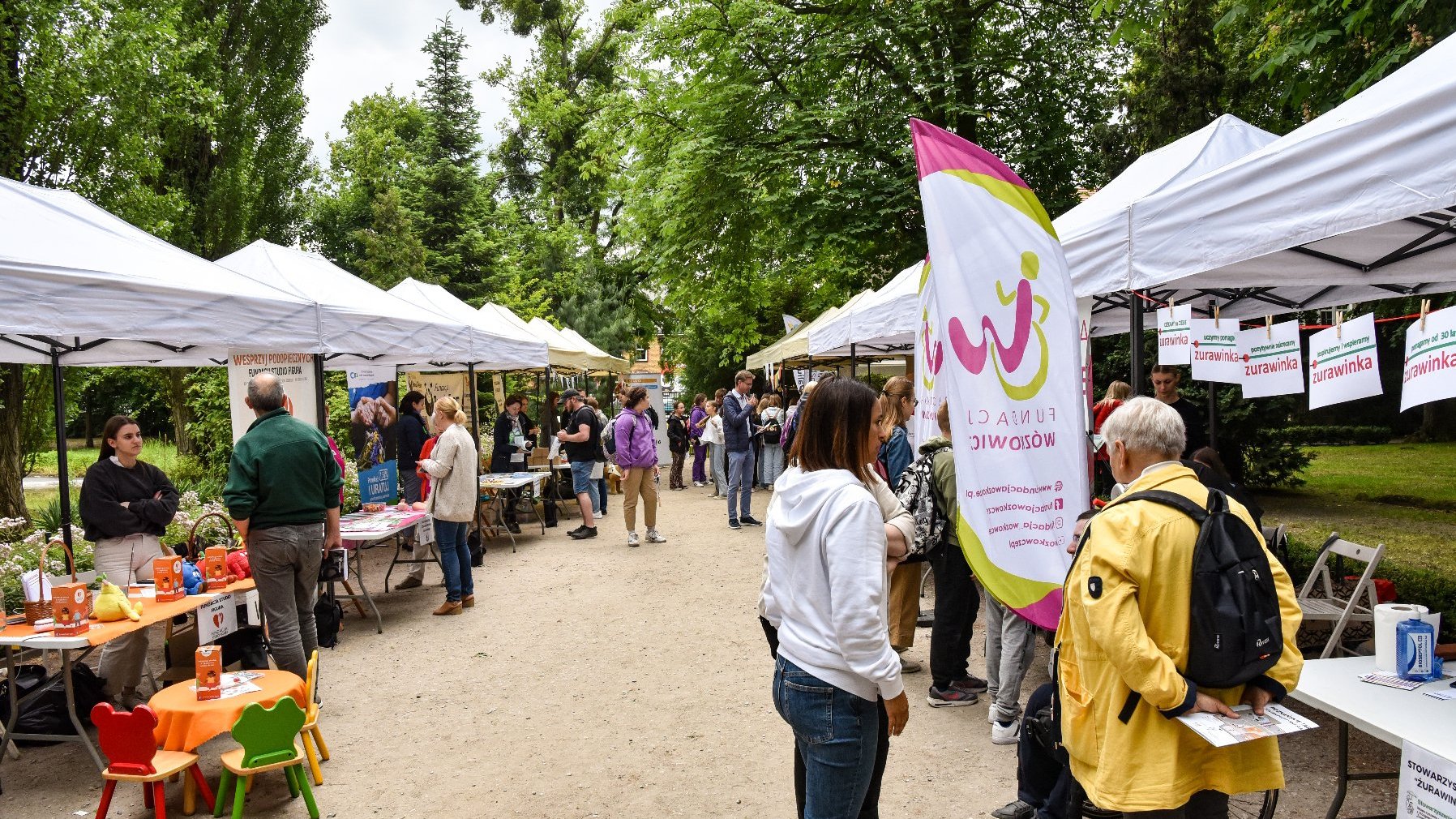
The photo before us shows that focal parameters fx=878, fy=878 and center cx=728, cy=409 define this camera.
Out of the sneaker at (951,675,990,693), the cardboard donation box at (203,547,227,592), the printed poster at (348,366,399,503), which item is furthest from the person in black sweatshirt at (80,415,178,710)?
the sneaker at (951,675,990,693)

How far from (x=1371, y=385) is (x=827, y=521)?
10.6 ft

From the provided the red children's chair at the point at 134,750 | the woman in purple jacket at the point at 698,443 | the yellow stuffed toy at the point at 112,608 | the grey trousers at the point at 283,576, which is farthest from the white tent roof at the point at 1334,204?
the woman in purple jacket at the point at 698,443

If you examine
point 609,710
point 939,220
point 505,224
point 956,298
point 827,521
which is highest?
point 505,224

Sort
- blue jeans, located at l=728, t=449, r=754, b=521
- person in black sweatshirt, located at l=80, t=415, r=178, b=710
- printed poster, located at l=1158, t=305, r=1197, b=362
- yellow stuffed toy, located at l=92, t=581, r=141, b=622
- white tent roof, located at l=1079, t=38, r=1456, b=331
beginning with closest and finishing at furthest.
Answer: white tent roof, located at l=1079, t=38, r=1456, b=331
yellow stuffed toy, located at l=92, t=581, r=141, b=622
printed poster, located at l=1158, t=305, r=1197, b=362
person in black sweatshirt, located at l=80, t=415, r=178, b=710
blue jeans, located at l=728, t=449, r=754, b=521

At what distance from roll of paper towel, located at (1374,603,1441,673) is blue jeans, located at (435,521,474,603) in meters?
6.42

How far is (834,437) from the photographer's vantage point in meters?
2.48

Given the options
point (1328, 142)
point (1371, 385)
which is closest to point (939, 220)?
point (1328, 142)

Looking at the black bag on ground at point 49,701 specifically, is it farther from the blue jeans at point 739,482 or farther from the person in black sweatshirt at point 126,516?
the blue jeans at point 739,482

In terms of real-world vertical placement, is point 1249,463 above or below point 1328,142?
below

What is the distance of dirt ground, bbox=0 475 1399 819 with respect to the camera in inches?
Answer: 160

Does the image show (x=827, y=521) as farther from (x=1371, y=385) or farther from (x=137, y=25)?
(x=137, y=25)

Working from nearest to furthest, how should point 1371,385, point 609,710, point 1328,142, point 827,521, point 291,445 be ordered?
point 827,521
point 1328,142
point 1371,385
point 291,445
point 609,710

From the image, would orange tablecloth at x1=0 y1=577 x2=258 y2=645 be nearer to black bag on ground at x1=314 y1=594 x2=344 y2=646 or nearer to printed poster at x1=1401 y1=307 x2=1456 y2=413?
black bag on ground at x1=314 y1=594 x2=344 y2=646

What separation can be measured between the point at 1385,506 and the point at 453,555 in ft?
45.5
